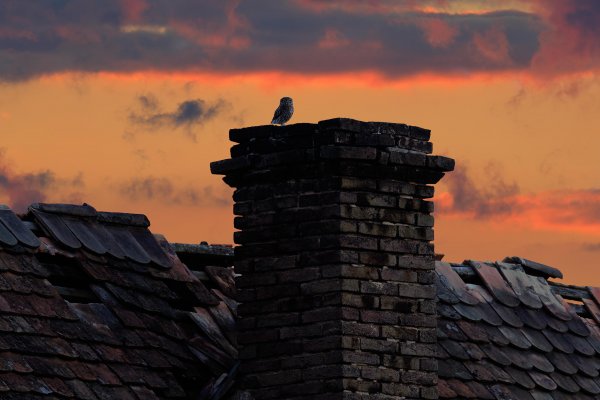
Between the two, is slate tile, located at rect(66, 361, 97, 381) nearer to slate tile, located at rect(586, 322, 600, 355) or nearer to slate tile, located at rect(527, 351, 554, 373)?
slate tile, located at rect(527, 351, 554, 373)

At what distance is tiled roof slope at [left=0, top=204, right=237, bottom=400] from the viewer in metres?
11.5

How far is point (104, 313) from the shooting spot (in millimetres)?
12461

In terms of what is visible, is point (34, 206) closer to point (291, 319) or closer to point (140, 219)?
point (140, 219)

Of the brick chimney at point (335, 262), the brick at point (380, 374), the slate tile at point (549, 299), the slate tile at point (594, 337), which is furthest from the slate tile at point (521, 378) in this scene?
the brick at point (380, 374)

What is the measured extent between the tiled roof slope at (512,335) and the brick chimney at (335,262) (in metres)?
1.27

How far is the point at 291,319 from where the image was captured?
12.2 metres

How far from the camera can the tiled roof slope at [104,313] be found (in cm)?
1148

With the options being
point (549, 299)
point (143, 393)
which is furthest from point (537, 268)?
point (143, 393)

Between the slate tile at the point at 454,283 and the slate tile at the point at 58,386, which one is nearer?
the slate tile at the point at 58,386

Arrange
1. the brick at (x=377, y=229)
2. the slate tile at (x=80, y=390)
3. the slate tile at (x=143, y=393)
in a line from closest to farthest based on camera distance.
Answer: the slate tile at (x=80, y=390), the slate tile at (x=143, y=393), the brick at (x=377, y=229)

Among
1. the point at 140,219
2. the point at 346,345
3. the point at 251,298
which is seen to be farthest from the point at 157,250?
the point at 346,345

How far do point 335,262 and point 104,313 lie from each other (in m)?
1.81

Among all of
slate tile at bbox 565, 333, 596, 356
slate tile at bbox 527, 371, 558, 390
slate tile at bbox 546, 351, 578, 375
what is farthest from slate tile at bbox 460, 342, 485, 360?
slate tile at bbox 565, 333, 596, 356

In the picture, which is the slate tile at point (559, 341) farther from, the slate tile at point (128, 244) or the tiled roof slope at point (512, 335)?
the slate tile at point (128, 244)
